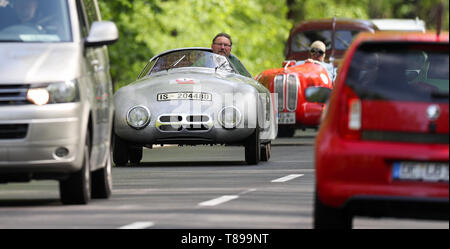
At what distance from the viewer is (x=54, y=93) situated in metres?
12.1

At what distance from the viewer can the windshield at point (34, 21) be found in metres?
12.8

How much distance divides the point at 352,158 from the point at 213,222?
5.94ft

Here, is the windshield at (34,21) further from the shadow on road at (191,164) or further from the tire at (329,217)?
the shadow on road at (191,164)

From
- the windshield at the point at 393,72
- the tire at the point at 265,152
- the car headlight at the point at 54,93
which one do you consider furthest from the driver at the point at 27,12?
the tire at the point at 265,152

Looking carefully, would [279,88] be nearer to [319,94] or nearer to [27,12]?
[27,12]

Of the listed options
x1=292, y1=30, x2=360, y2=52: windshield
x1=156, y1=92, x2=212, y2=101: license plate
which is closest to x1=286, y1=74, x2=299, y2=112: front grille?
x1=156, y1=92, x2=212, y2=101: license plate

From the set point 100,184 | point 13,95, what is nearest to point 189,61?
point 100,184

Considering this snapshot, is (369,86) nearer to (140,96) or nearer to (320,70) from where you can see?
(140,96)

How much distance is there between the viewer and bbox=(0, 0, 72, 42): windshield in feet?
41.9

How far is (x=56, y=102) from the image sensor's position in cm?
1205

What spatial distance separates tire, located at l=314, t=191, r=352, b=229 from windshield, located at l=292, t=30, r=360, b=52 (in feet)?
79.4

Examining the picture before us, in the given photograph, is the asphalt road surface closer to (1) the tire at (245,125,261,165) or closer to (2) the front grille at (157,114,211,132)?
(1) the tire at (245,125,261,165)

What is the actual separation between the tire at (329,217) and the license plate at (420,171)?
44 centimetres
